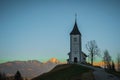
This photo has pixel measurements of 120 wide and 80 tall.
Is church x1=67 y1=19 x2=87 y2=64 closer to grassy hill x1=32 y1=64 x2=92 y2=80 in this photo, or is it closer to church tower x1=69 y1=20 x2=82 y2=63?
church tower x1=69 y1=20 x2=82 y2=63

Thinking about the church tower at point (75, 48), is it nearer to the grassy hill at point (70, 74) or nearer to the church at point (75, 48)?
the church at point (75, 48)

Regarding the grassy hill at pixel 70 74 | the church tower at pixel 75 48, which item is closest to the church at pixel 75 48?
the church tower at pixel 75 48

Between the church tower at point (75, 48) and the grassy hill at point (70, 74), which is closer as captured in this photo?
the grassy hill at point (70, 74)

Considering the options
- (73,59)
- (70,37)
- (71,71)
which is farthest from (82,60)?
(71,71)

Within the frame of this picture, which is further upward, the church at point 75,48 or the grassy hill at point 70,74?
the church at point 75,48

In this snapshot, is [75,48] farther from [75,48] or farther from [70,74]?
[70,74]

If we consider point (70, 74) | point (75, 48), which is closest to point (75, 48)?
point (75, 48)

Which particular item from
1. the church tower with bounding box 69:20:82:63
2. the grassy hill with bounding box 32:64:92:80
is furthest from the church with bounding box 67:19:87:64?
the grassy hill with bounding box 32:64:92:80

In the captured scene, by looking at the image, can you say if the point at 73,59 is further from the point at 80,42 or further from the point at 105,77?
the point at 105,77

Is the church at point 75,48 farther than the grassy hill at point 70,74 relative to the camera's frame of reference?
Yes

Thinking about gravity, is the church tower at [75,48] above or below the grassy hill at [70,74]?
above

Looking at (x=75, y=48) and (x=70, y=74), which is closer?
(x=70, y=74)

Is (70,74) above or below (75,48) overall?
below

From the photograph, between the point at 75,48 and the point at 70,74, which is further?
the point at 75,48
